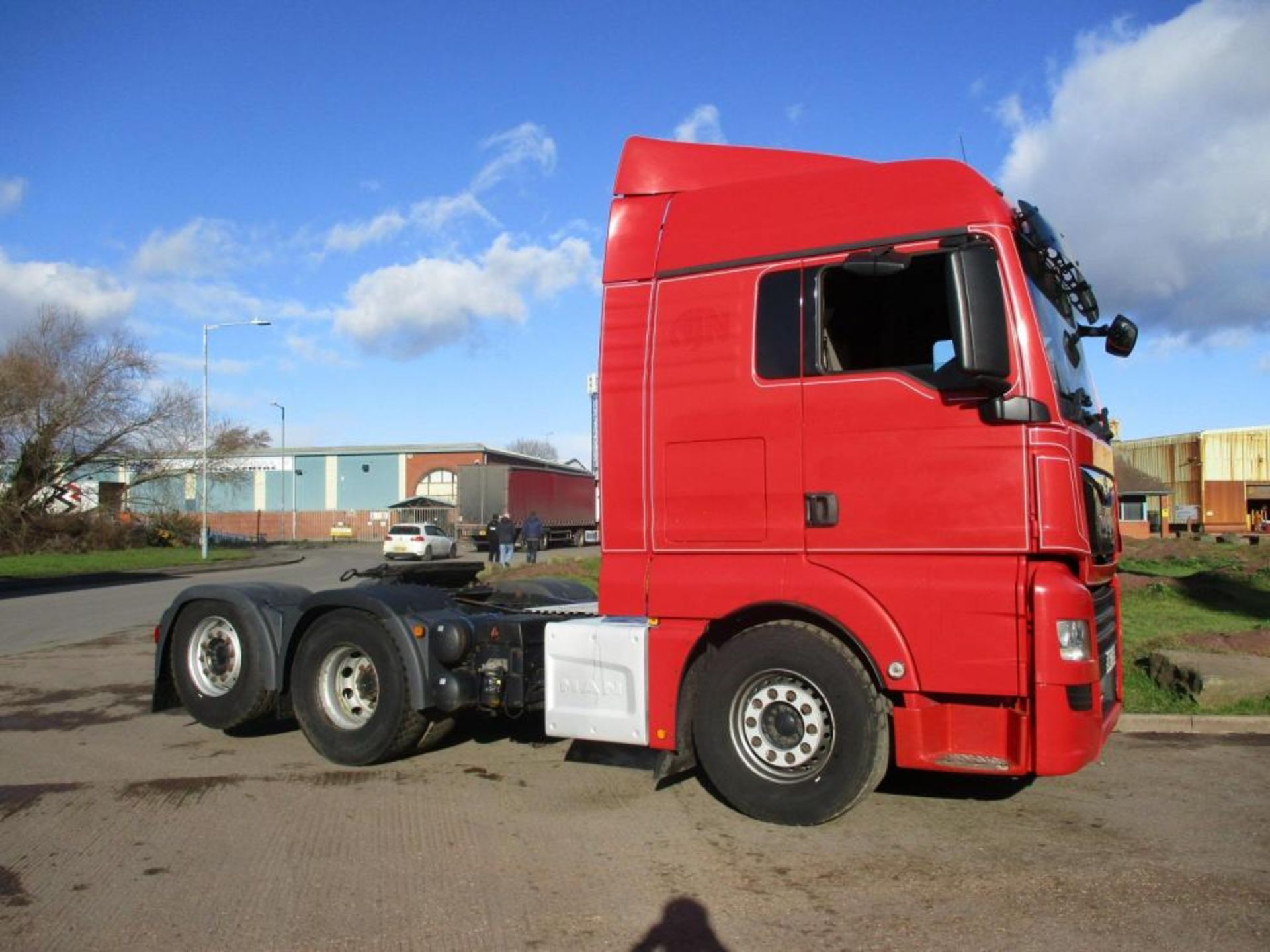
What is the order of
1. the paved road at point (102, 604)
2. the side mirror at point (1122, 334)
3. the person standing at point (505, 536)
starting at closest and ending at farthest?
the side mirror at point (1122, 334), the paved road at point (102, 604), the person standing at point (505, 536)

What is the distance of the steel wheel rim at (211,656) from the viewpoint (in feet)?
23.7

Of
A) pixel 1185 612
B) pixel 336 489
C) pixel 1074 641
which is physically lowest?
pixel 1185 612

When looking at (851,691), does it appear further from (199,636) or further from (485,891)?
(199,636)

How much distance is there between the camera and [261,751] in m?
6.94

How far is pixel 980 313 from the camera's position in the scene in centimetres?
457

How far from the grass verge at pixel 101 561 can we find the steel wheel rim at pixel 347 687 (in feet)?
86.3

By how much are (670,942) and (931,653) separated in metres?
1.78

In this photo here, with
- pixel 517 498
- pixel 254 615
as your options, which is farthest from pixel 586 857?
pixel 517 498

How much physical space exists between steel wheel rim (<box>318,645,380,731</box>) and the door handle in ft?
10.6

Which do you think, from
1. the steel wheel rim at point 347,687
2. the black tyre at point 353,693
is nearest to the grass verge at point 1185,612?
the black tyre at point 353,693

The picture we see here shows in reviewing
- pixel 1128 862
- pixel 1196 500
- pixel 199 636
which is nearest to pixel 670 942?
pixel 1128 862

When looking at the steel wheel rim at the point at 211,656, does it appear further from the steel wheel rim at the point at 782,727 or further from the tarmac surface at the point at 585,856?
the steel wheel rim at the point at 782,727

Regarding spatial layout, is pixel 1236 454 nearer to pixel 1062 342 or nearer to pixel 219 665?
pixel 1062 342

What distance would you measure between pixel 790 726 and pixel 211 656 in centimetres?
463
